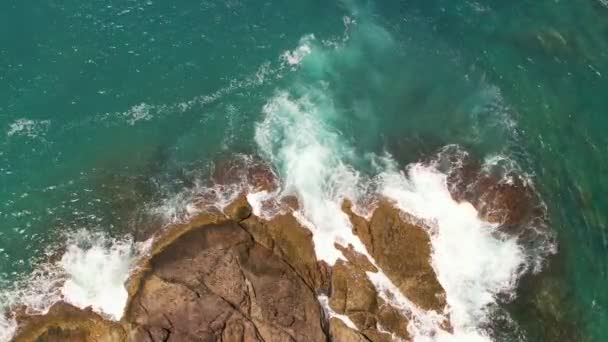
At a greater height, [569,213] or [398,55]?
[398,55]

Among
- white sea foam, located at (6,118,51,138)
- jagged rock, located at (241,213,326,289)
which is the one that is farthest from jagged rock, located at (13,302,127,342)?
white sea foam, located at (6,118,51,138)

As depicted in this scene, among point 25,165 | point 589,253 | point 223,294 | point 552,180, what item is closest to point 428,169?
point 552,180

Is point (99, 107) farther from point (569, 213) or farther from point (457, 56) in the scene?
point (569, 213)

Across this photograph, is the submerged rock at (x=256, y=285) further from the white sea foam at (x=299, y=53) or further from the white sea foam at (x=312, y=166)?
the white sea foam at (x=299, y=53)

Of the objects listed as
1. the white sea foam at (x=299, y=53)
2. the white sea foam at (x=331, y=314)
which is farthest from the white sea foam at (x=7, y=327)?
the white sea foam at (x=299, y=53)

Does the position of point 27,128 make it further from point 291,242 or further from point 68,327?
point 291,242

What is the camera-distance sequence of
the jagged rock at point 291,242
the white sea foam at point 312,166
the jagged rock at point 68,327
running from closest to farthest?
the jagged rock at point 68,327
the jagged rock at point 291,242
the white sea foam at point 312,166

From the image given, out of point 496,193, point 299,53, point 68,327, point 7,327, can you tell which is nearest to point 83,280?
point 68,327
